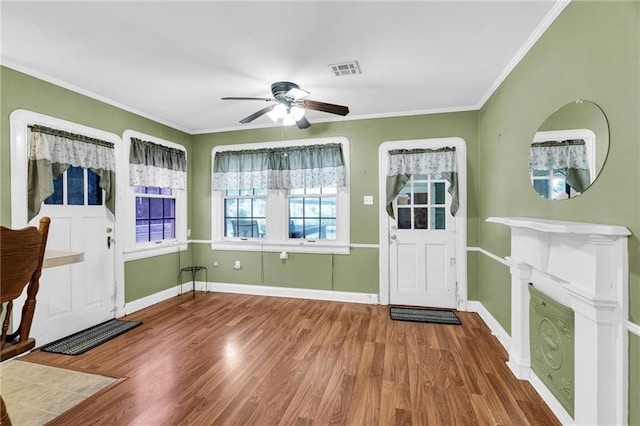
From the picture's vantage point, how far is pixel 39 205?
277 cm

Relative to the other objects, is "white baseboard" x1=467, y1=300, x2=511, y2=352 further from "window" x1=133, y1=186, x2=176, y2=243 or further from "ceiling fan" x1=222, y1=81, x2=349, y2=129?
"window" x1=133, y1=186, x2=176, y2=243

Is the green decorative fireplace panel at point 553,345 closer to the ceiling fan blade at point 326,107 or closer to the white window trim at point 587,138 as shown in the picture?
the white window trim at point 587,138

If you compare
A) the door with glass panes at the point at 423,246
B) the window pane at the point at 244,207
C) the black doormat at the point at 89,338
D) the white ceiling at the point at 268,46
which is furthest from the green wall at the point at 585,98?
the black doormat at the point at 89,338

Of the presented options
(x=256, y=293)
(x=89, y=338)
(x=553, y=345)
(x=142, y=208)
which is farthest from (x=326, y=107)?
(x=89, y=338)

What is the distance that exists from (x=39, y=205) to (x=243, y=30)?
252cm

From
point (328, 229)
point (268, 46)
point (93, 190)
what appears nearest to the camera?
point (268, 46)

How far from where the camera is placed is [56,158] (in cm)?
293

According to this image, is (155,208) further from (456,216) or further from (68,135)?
(456,216)

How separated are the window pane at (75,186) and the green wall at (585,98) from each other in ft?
14.6

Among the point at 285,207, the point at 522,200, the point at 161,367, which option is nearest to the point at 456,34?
the point at 522,200

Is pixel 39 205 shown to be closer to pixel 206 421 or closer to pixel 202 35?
pixel 202 35

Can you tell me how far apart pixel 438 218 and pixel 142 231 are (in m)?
4.06

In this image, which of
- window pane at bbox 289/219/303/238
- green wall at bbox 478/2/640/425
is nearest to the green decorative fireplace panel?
green wall at bbox 478/2/640/425

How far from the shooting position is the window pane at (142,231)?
3.99 m
